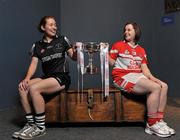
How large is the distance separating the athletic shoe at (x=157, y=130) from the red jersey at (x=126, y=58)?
416 mm

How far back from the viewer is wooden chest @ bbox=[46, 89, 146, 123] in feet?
7.25

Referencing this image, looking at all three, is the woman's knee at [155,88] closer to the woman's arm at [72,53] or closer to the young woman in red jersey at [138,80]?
the young woman in red jersey at [138,80]

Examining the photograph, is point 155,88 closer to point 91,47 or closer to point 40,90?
point 91,47

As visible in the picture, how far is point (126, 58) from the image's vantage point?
2244 millimetres

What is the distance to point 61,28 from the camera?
3.93m

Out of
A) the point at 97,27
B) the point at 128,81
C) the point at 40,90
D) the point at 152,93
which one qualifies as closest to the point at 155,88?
the point at 152,93

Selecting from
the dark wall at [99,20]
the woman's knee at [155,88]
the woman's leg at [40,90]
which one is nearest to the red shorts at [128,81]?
the woman's knee at [155,88]

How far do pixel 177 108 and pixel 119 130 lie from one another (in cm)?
105

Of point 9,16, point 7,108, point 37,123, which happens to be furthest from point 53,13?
point 37,123

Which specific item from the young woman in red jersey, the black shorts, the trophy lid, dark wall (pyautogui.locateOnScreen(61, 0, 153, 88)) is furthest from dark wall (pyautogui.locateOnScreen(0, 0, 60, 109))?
the young woman in red jersey

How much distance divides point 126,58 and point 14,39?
1.31 metres

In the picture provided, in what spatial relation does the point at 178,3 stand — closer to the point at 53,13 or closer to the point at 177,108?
the point at 177,108

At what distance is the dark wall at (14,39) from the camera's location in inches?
115

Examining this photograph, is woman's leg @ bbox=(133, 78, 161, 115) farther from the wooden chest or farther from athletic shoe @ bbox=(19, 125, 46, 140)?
athletic shoe @ bbox=(19, 125, 46, 140)
